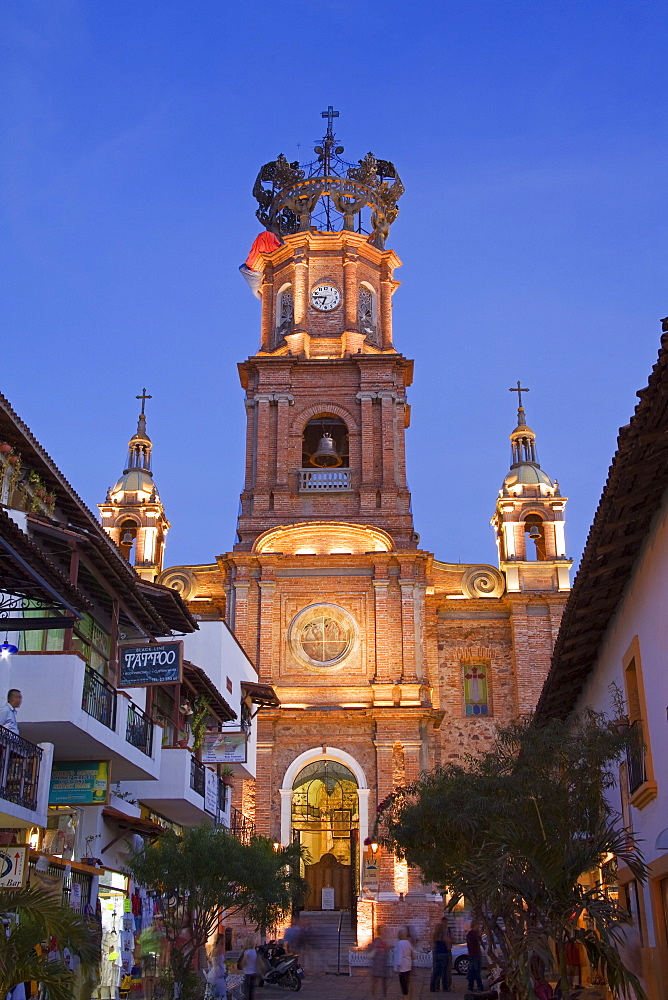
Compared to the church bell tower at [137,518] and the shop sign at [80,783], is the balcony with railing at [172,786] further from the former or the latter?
the church bell tower at [137,518]

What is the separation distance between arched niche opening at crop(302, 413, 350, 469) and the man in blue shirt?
2824cm

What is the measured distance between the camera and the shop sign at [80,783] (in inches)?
822

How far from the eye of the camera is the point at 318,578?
42.8 m

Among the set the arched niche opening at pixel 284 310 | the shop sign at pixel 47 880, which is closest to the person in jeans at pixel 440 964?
the shop sign at pixel 47 880

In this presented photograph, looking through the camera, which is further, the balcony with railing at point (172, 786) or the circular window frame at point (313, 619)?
the circular window frame at point (313, 619)

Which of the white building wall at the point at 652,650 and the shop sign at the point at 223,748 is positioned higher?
the shop sign at the point at 223,748

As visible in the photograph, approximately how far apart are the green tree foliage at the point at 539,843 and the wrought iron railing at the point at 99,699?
596 cm

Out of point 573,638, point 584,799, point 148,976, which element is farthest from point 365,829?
point 584,799

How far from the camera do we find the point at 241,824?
122 ft

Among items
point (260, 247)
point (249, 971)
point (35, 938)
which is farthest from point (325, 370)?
point (35, 938)

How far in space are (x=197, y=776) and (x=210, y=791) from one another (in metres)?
1.57

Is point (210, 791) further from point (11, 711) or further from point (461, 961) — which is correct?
point (11, 711)

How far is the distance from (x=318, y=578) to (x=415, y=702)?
5.82 meters

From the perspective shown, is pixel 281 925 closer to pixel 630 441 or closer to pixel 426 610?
pixel 426 610
